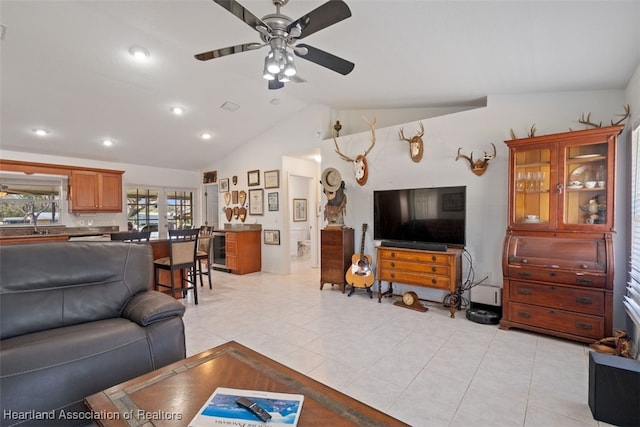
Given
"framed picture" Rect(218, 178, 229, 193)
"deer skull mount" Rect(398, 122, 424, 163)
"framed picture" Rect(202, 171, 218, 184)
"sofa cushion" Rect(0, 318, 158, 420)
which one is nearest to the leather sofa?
"sofa cushion" Rect(0, 318, 158, 420)

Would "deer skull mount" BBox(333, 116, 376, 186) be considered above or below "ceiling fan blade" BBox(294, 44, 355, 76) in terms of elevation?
below

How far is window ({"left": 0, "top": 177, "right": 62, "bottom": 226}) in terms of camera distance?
5172 millimetres

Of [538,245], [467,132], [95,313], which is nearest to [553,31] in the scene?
[467,132]

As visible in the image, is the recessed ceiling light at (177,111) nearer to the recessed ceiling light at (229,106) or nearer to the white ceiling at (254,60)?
the white ceiling at (254,60)

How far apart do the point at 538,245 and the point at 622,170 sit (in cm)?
106

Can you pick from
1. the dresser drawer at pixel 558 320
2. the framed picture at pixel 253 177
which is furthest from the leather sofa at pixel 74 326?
the framed picture at pixel 253 177

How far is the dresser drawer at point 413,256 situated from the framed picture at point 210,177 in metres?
4.93

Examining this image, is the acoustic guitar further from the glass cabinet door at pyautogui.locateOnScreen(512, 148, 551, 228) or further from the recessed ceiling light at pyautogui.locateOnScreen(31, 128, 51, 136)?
the recessed ceiling light at pyautogui.locateOnScreen(31, 128, 51, 136)

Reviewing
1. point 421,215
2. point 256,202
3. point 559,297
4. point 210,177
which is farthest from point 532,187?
point 210,177

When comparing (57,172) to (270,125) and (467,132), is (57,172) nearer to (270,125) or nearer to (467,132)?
(270,125)

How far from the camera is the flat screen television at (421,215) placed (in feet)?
12.4

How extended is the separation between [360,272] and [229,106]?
3484 millimetres

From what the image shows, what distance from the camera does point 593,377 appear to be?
1.82m

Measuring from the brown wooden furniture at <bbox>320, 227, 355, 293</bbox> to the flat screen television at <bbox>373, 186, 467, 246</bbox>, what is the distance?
18.2 inches
